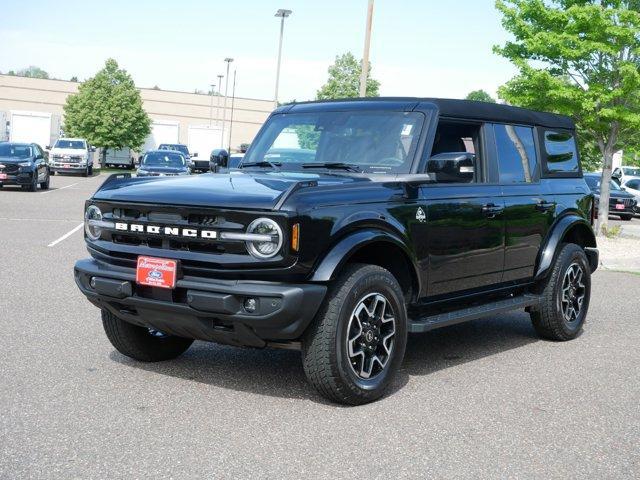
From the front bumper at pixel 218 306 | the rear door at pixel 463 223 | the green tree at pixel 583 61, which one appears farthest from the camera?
the green tree at pixel 583 61

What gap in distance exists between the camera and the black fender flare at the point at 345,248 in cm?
514

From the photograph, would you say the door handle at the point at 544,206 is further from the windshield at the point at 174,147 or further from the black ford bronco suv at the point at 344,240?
the windshield at the point at 174,147

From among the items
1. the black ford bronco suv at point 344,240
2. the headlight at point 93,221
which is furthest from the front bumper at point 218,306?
the headlight at point 93,221

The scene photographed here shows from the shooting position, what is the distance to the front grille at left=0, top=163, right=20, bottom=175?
93.4ft

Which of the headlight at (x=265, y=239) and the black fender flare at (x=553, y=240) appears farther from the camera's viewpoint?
the black fender flare at (x=553, y=240)

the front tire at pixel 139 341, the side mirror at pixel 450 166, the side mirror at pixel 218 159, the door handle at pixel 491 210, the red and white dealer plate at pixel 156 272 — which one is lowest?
the front tire at pixel 139 341

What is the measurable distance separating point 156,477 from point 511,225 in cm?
381

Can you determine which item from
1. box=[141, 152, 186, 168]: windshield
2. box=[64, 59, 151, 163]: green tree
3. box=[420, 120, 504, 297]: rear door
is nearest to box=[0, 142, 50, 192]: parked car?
box=[141, 152, 186, 168]: windshield

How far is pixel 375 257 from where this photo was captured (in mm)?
5828

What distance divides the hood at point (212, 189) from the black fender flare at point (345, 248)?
1.23 feet

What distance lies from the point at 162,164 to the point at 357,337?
1123 inches

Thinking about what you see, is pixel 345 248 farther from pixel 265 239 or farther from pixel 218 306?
pixel 218 306

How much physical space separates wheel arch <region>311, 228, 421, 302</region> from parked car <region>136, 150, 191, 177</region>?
2609 centimetres

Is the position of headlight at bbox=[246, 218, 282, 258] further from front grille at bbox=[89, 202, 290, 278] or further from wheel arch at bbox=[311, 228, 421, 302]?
wheel arch at bbox=[311, 228, 421, 302]
